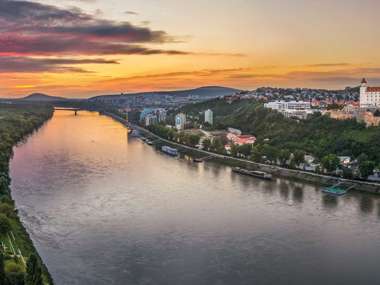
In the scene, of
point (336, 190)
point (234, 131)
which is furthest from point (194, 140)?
point (336, 190)

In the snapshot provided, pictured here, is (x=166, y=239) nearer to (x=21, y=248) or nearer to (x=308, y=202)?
(x=21, y=248)

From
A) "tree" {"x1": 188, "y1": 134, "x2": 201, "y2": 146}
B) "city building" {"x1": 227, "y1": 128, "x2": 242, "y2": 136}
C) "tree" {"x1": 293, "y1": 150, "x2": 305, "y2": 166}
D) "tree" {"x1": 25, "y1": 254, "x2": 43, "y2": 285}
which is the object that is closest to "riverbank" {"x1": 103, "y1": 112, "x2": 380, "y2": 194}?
"tree" {"x1": 293, "y1": 150, "x2": 305, "y2": 166}

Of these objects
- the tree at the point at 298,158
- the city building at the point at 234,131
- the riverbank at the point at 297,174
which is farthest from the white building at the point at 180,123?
the tree at the point at 298,158

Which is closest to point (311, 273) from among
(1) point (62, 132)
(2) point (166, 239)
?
(2) point (166, 239)

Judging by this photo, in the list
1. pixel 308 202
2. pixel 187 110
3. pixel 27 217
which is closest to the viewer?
pixel 27 217

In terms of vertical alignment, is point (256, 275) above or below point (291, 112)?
below

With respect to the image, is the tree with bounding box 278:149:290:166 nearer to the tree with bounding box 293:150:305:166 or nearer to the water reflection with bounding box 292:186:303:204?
Result: the tree with bounding box 293:150:305:166

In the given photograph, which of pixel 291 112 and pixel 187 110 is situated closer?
pixel 291 112
